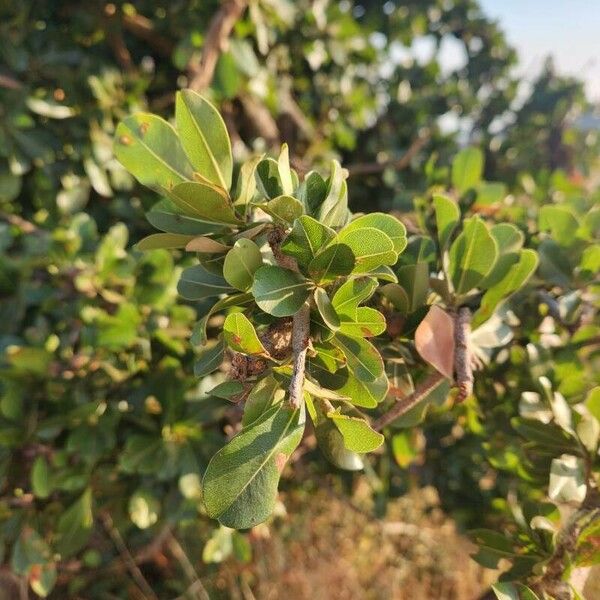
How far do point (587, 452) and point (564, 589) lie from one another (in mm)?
183

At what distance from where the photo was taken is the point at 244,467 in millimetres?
466

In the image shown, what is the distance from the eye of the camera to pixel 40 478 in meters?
1.04

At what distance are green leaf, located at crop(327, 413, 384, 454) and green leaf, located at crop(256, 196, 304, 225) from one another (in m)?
0.19

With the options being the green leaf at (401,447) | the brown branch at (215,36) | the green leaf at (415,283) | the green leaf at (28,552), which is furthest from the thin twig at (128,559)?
the green leaf at (415,283)

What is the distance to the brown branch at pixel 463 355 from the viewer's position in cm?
60

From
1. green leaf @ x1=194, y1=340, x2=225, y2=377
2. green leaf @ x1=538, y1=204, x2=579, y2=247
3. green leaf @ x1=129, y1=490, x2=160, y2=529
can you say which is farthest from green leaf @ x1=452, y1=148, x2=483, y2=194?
green leaf @ x1=129, y1=490, x2=160, y2=529

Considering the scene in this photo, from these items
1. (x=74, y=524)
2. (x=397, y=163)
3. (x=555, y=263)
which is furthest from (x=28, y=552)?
(x=397, y=163)

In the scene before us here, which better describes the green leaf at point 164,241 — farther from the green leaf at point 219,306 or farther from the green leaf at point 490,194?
the green leaf at point 490,194

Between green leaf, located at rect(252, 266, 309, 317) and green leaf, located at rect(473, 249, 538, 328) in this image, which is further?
green leaf, located at rect(473, 249, 538, 328)

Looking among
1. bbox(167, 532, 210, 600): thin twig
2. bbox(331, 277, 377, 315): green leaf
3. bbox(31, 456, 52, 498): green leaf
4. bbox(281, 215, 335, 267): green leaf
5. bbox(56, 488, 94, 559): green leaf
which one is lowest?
bbox(167, 532, 210, 600): thin twig

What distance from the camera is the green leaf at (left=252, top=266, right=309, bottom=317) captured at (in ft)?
1.63

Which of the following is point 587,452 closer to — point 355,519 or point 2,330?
point 2,330

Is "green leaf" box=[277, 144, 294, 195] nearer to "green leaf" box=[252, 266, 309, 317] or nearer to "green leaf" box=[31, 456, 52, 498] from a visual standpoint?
"green leaf" box=[252, 266, 309, 317]

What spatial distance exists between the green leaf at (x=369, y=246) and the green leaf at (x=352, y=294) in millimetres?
17
